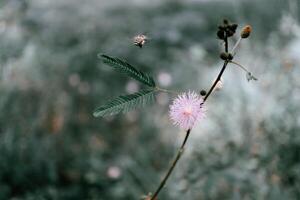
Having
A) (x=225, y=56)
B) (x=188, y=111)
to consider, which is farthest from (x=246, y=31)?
(x=188, y=111)

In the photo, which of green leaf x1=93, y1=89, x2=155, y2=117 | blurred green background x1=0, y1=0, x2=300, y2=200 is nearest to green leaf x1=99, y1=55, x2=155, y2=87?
green leaf x1=93, y1=89, x2=155, y2=117

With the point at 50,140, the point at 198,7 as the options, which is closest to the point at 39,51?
the point at 50,140

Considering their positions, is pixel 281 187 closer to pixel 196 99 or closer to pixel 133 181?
pixel 133 181

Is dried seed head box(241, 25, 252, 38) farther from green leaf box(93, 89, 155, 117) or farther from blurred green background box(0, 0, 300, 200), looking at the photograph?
blurred green background box(0, 0, 300, 200)

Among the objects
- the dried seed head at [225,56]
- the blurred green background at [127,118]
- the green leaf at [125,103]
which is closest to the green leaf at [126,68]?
the green leaf at [125,103]

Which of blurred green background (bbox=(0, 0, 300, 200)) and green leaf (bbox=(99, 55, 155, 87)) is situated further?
blurred green background (bbox=(0, 0, 300, 200))

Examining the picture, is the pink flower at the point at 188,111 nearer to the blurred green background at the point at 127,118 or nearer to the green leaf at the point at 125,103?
the green leaf at the point at 125,103
